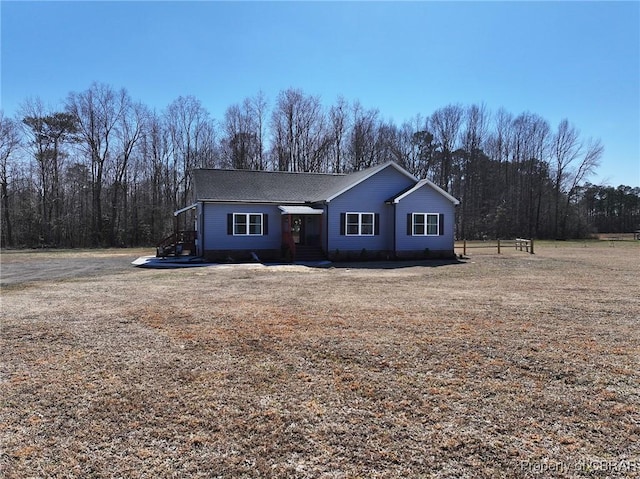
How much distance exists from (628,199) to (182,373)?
2898 inches

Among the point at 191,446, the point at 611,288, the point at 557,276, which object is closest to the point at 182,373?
the point at 191,446

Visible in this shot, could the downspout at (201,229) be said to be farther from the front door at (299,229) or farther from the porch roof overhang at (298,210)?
the front door at (299,229)

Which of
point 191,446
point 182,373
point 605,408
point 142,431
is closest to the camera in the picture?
point 191,446

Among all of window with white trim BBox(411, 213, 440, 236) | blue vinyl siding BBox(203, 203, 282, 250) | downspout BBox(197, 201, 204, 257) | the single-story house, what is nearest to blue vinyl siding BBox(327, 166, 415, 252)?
the single-story house

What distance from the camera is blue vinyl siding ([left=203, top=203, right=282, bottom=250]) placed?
19.6 m

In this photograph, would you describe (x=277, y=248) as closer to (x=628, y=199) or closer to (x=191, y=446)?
(x=191, y=446)

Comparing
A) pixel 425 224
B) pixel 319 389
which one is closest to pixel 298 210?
pixel 425 224

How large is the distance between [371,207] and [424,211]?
280 centimetres

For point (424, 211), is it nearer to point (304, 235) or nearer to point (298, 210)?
point (304, 235)

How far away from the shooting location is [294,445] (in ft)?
10.2

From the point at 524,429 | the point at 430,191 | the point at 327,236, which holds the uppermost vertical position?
the point at 430,191

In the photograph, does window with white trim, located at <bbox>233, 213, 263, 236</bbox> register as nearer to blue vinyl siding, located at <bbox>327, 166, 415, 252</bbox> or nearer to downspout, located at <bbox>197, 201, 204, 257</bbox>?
downspout, located at <bbox>197, 201, 204, 257</bbox>

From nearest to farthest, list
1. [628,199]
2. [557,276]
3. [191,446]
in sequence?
1. [191,446]
2. [557,276]
3. [628,199]

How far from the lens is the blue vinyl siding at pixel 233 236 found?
19.6 m
